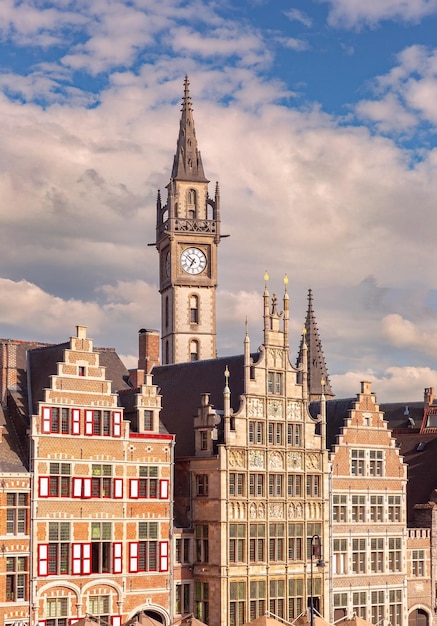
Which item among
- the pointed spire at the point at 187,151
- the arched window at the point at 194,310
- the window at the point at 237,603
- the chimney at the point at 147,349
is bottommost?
the window at the point at 237,603

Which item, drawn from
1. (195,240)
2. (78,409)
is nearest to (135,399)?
(78,409)

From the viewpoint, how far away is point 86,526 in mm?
61125

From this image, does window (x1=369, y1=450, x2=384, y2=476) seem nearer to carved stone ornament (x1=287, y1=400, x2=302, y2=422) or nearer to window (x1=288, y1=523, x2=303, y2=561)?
carved stone ornament (x1=287, y1=400, x2=302, y2=422)

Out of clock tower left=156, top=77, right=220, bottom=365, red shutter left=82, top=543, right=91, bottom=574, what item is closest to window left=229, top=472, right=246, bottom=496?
red shutter left=82, top=543, right=91, bottom=574

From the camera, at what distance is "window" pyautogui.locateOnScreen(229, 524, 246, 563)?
65562 mm

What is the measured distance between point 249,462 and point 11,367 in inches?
520

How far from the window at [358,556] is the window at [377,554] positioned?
1.92ft

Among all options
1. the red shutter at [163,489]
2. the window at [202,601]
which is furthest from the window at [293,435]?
the window at [202,601]

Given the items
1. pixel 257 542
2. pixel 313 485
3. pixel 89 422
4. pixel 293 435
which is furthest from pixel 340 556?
pixel 89 422

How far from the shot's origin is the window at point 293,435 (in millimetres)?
68938

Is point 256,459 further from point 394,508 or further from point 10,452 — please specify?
point 10,452

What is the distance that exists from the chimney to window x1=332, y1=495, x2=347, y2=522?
508 inches

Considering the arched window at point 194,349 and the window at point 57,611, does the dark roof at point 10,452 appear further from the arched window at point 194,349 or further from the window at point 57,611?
the arched window at point 194,349

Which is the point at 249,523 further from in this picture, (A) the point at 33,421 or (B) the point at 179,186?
(B) the point at 179,186
